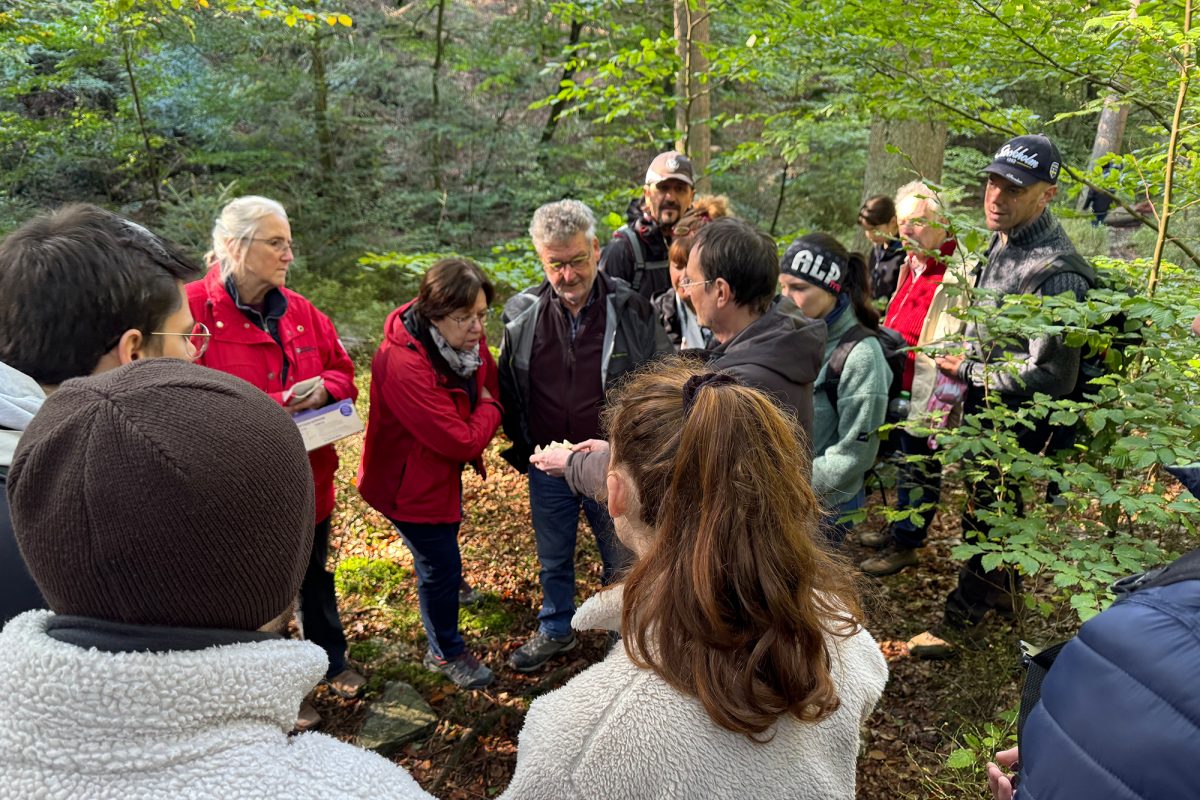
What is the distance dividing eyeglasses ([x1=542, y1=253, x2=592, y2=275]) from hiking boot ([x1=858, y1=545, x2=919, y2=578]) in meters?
2.59

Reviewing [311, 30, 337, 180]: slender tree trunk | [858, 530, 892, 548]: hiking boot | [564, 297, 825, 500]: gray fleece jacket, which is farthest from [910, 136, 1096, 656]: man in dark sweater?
[311, 30, 337, 180]: slender tree trunk

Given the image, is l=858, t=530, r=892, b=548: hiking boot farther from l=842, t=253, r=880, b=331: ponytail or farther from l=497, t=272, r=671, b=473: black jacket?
l=497, t=272, r=671, b=473: black jacket

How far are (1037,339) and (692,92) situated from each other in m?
4.39

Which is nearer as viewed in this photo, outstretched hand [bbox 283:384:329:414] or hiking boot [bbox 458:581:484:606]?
outstretched hand [bbox 283:384:329:414]

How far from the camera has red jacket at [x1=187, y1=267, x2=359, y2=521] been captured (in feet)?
9.66

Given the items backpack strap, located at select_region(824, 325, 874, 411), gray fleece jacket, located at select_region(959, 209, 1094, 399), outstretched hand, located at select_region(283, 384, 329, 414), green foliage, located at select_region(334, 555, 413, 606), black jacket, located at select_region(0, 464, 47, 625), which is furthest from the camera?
green foliage, located at select_region(334, 555, 413, 606)

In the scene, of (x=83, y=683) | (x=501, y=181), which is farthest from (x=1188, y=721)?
(x=501, y=181)

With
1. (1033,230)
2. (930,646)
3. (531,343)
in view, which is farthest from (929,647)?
(531,343)

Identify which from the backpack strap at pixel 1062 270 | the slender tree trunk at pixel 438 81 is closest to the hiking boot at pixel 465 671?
the backpack strap at pixel 1062 270

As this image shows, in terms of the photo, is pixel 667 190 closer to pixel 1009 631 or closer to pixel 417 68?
pixel 1009 631

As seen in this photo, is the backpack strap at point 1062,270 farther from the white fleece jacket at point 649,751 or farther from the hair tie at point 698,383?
the white fleece jacket at point 649,751

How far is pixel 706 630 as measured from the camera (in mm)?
1230

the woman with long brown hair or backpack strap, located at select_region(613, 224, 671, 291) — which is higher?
the woman with long brown hair

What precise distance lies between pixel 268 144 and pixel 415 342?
830 cm
